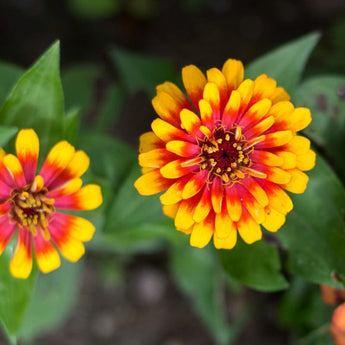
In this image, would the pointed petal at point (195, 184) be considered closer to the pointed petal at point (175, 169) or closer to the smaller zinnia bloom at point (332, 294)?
the pointed petal at point (175, 169)

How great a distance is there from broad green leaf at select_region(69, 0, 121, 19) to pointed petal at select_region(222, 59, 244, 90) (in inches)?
56.9

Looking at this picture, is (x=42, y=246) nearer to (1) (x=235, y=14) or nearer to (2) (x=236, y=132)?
(2) (x=236, y=132)

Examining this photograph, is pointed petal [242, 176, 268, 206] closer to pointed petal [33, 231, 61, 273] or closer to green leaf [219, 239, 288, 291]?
green leaf [219, 239, 288, 291]

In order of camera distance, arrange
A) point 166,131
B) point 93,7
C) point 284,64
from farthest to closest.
Answer: 1. point 93,7
2. point 284,64
3. point 166,131

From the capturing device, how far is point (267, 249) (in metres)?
1.37

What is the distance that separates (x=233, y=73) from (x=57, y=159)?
48 centimetres

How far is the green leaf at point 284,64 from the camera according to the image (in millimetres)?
1392

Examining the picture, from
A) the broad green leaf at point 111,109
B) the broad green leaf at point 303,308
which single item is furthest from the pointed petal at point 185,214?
the broad green leaf at point 111,109

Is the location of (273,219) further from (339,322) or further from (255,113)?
(339,322)

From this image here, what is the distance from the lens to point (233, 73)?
1121mm

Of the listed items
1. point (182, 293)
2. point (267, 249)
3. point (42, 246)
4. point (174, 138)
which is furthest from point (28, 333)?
point (174, 138)

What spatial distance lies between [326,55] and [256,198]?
1.22m

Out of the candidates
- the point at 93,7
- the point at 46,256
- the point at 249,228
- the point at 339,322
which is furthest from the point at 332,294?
the point at 93,7

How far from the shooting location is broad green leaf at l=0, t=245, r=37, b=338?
1.27m
